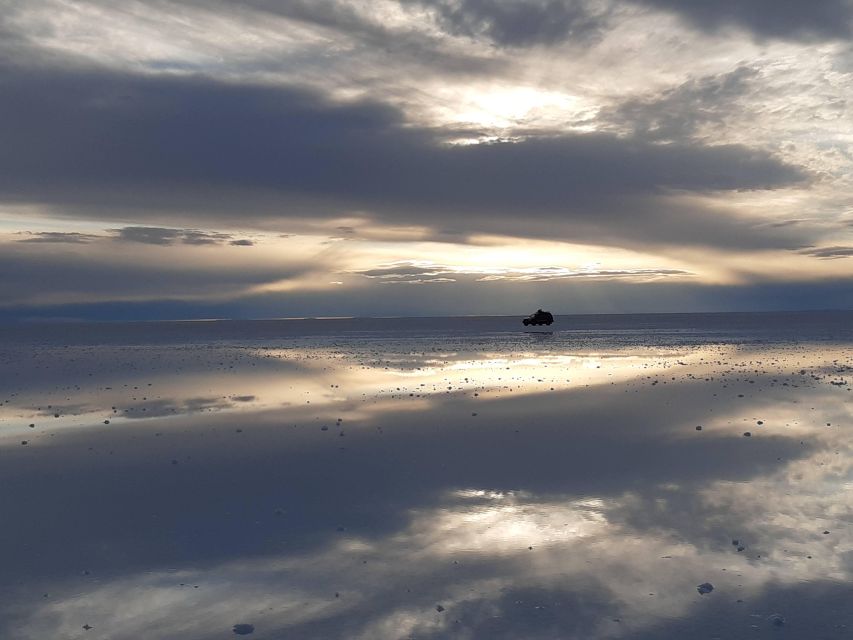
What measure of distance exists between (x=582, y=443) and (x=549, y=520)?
5196 millimetres

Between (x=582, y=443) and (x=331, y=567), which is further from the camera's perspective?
(x=582, y=443)

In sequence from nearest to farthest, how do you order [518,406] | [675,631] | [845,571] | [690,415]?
[675,631], [845,571], [690,415], [518,406]

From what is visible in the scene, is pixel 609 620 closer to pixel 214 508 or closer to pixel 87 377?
pixel 214 508

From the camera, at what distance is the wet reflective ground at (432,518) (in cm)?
663

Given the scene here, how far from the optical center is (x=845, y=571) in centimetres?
746

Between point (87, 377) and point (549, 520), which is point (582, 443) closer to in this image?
point (549, 520)

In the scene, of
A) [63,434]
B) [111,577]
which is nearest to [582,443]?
[111,577]

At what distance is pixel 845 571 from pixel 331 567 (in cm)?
542

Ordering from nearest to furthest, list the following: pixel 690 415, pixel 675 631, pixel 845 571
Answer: pixel 675 631
pixel 845 571
pixel 690 415

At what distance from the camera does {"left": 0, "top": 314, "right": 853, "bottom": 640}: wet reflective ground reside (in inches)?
261

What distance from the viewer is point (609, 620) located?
646cm

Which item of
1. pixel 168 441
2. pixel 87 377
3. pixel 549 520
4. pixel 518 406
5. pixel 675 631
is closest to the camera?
pixel 675 631

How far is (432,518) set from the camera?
372 inches

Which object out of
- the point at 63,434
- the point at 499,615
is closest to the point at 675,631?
the point at 499,615
